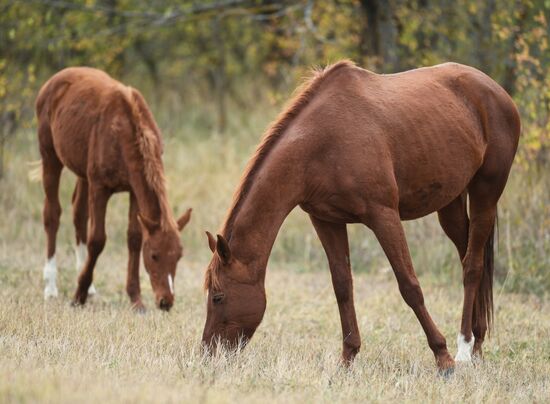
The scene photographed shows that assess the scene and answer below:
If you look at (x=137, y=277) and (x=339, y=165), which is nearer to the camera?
(x=339, y=165)

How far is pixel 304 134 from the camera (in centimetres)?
567

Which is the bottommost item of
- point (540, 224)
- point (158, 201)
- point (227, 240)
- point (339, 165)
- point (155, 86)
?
point (155, 86)

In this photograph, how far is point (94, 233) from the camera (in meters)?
8.13

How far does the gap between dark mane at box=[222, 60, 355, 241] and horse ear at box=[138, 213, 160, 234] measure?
2305mm

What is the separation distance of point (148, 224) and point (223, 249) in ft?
8.31

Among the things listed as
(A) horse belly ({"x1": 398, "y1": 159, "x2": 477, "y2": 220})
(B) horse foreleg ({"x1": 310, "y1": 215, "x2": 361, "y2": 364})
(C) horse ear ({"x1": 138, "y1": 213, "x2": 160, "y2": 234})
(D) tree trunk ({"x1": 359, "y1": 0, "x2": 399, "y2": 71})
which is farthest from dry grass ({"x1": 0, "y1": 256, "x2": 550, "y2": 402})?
(D) tree trunk ({"x1": 359, "y1": 0, "x2": 399, "y2": 71})

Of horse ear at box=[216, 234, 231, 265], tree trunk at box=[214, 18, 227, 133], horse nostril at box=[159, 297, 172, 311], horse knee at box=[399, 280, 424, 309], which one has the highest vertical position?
horse ear at box=[216, 234, 231, 265]

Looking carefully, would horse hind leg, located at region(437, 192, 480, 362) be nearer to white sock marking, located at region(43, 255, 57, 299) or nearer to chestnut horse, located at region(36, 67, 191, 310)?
chestnut horse, located at region(36, 67, 191, 310)

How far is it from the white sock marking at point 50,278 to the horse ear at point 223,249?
3.64m

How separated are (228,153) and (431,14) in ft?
14.2

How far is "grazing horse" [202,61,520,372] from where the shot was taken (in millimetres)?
5574

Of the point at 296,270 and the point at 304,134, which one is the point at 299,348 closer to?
the point at 304,134

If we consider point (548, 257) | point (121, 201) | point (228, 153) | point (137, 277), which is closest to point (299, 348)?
point (137, 277)

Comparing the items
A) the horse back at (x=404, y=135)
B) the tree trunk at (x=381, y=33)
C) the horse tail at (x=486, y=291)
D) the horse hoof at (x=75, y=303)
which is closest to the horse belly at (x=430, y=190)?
the horse back at (x=404, y=135)
